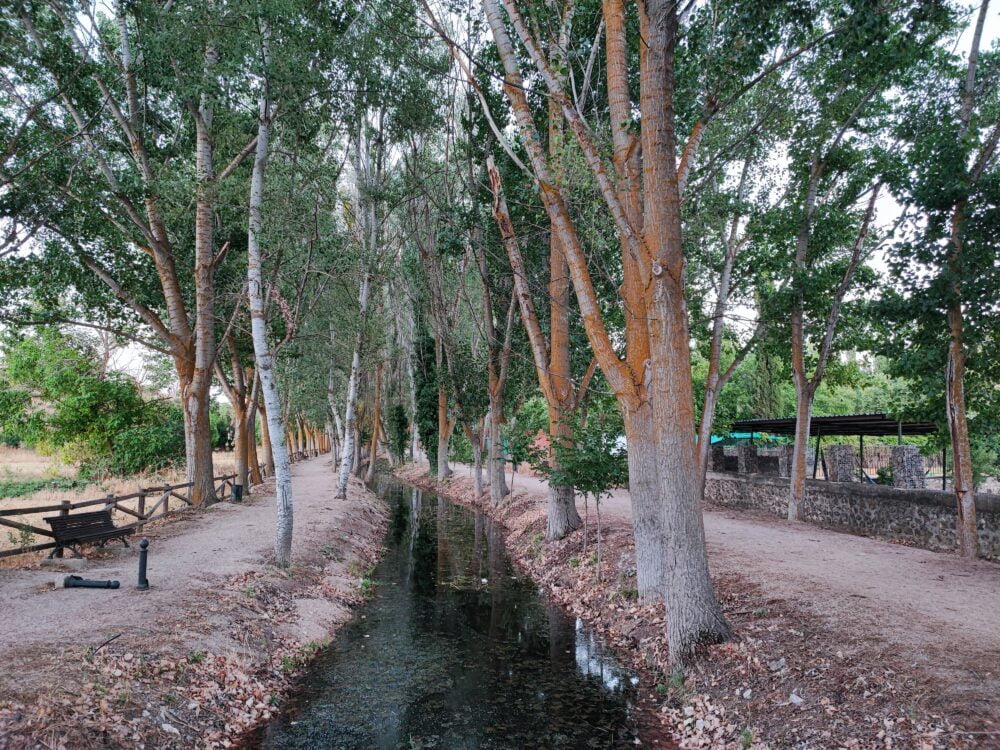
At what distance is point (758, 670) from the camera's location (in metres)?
6.97

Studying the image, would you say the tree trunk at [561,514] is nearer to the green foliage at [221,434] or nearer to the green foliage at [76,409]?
the green foliage at [76,409]

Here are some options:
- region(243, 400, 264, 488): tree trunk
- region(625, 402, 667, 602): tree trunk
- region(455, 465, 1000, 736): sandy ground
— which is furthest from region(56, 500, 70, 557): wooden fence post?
region(243, 400, 264, 488): tree trunk

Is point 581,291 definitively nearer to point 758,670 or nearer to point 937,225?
point 758,670

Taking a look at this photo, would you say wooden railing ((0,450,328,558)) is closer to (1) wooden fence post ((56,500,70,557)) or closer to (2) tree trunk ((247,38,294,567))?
(1) wooden fence post ((56,500,70,557))

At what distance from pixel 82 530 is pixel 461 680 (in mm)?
7560

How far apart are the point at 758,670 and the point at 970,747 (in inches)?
88.5

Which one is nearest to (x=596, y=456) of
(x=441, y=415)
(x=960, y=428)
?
(x=960, y=428)

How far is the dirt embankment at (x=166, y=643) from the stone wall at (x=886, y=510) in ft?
41.0

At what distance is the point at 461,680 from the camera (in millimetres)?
8352

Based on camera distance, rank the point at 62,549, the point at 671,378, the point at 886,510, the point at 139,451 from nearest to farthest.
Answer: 1. the point at 671,378
2. the point at 62,549
3. the point at 886,510
4. the point at 139,451

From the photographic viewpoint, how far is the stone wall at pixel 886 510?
12.3 metres

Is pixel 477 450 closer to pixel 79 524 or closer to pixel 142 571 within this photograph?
pixel 79 524

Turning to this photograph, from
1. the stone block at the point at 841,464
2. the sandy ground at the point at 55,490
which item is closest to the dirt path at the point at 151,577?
the sandy ground at the point at 55,490

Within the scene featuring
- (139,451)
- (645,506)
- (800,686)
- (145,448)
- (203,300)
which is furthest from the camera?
(145,448)
